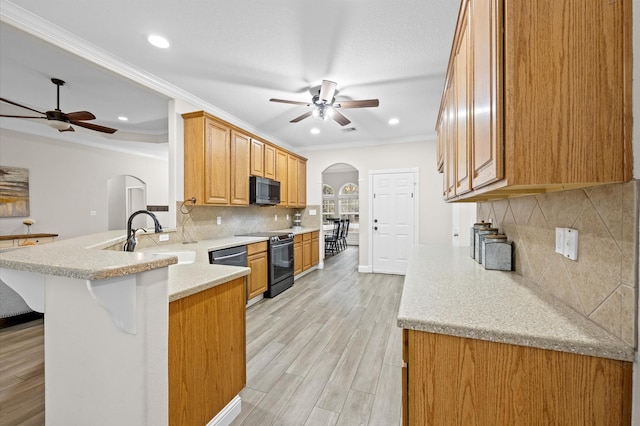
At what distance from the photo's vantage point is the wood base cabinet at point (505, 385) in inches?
28.1

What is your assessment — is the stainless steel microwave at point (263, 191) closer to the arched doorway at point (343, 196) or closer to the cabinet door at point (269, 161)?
the cabinet door at point (269, 161)

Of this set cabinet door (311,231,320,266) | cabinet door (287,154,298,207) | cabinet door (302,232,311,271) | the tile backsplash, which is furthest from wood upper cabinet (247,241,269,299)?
cabinet door (311,231,320,266)

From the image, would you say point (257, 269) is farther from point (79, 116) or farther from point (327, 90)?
point (79, 116)

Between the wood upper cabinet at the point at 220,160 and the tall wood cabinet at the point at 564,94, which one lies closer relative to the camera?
the tall wood cabinet at the point at 564,94

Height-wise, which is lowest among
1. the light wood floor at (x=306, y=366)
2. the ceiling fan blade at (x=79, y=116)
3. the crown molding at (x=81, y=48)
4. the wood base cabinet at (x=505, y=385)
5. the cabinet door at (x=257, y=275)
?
the light wood floor at (x=306, y=366)

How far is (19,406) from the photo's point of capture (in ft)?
5.52

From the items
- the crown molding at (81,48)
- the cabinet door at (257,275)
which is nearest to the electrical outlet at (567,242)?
the cabinet door at (257,275)

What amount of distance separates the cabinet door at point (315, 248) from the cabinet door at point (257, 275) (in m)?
1.62

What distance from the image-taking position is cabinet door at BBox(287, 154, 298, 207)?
4.94 metres

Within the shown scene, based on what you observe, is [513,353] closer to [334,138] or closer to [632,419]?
[632,419]

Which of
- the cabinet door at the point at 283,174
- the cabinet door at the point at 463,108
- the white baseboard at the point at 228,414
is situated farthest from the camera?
the cabinet door at the point at 283,174

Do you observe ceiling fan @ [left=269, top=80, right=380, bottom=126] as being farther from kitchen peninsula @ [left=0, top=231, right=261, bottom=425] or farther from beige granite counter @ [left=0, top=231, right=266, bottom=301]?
kitchen peninsula @ [left=0, top=231, right=261, bottom=425]

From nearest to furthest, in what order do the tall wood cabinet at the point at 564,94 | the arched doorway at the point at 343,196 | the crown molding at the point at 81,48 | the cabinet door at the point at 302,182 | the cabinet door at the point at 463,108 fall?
the tall wood cabinet at the point at 564,94
the cabinet door at the point at 463,108
the crown molding at the point at 81,48
the cabinet door at the point at 302,182
the arched doorway at the point at 343,196

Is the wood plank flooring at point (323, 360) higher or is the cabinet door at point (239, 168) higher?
the cabinet door at point (239, 168)
